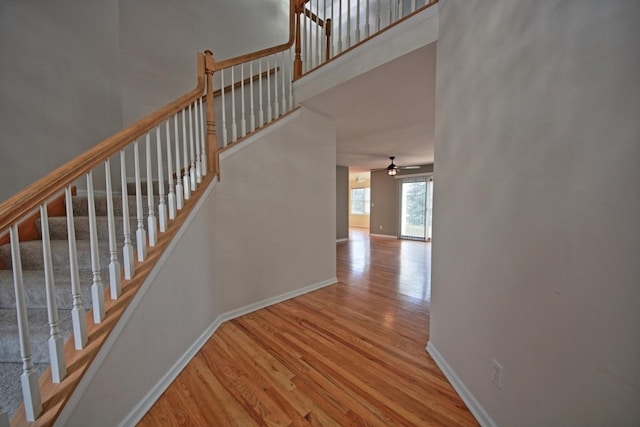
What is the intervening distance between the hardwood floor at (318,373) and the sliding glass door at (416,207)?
495 centimetres

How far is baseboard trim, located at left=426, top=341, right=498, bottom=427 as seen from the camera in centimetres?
117

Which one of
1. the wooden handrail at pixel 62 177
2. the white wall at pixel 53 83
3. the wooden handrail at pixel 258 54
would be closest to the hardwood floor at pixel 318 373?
the wooden handrail at pixel 62 177

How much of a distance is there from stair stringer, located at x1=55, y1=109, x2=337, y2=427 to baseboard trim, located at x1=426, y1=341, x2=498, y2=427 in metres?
1.66

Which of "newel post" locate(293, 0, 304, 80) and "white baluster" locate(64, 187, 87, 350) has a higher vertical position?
"newel post" locate(293, 0, 304, 80)

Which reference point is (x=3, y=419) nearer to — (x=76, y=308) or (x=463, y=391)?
(x=76, y=308)

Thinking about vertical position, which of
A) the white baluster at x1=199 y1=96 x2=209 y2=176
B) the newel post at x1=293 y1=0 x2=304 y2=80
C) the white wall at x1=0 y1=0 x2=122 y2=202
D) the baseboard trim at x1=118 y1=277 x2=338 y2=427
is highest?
the newel post at x1=293 y1=0 x2=304 y2=80

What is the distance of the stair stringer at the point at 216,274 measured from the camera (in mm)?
1124

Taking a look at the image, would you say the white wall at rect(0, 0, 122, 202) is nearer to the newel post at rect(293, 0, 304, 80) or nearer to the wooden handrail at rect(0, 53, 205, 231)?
the wooden handrail at rect(0, 53, 205, 231)

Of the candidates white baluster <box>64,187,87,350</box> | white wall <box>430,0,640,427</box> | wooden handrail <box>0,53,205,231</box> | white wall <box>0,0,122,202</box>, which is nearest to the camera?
white wall <box>430,0,640,427</box>

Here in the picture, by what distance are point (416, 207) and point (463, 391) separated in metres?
6.48

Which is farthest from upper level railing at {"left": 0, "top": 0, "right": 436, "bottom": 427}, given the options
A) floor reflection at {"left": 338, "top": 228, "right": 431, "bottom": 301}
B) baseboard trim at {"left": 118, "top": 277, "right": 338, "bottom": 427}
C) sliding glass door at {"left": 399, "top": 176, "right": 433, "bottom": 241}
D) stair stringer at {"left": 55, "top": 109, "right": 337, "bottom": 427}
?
sliding glass door at {"left": 399, "top": 176, "right": 433, "bottom": 241}

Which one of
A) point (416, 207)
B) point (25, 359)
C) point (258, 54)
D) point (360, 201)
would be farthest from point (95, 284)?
point (360, 201)

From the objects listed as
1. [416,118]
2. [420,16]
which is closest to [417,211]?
[416,118]

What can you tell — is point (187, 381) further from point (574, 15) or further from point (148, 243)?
point (574, 15)
